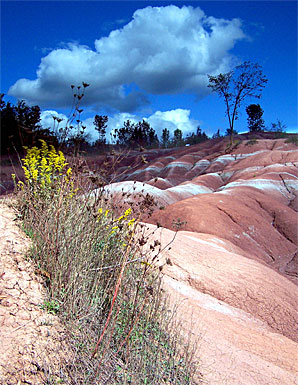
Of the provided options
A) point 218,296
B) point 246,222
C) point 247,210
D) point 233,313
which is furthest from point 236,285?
point 247,210

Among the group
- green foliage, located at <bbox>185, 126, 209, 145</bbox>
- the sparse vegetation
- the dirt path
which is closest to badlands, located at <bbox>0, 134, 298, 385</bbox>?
the dirt path

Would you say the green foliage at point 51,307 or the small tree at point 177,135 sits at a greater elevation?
the small tree at point 177,135

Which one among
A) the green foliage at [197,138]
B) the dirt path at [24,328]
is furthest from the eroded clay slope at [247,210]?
the green foliage at [197,138]

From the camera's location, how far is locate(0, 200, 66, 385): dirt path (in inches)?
81.8

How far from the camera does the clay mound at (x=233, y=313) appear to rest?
2.88 m

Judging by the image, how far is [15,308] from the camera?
253cm

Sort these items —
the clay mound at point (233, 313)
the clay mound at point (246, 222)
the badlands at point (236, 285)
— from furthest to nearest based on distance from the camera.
→ the clay mound at point (246, 222), the badlands at point (236, 285), the clay mound at point (233, 313)

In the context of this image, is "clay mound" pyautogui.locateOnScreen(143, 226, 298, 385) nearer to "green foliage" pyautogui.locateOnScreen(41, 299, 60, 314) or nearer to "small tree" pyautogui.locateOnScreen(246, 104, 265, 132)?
"green foliage" pyautogui.locateOnScreen(41, 299, 60, 314)

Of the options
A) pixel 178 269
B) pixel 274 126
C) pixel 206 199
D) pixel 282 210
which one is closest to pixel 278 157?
pixel 282 210

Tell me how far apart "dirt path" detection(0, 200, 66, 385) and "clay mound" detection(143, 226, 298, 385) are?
3.61 feet

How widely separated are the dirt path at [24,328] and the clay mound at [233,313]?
3.61 feet

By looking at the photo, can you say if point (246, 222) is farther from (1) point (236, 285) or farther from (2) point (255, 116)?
(2) point (255, 116)

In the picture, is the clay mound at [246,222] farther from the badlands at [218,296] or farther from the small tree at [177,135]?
the small tree at [177,135]

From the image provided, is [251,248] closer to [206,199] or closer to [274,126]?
[206,199]
